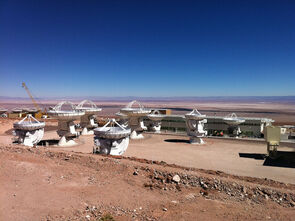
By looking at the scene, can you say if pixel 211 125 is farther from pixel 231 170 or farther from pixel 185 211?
pixel 185 211

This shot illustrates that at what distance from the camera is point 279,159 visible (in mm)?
25219

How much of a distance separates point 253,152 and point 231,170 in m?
9.29

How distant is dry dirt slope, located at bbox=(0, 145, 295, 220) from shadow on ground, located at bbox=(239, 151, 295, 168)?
10910mm

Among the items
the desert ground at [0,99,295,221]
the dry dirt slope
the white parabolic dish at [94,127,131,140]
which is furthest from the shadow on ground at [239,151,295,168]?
the white parabolic dish at [94,127,131,140]

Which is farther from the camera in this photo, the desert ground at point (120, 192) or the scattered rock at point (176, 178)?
the scattered rock at point (176, 178)

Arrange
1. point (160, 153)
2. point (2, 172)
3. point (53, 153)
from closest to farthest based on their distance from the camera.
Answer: point (2, 172)
point (53, 153)
point (160, 153)

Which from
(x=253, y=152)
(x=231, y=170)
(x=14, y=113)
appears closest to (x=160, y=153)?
(x=231, y=170)

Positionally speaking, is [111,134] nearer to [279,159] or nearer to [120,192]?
[120,192]

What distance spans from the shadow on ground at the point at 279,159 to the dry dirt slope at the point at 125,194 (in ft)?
35.8

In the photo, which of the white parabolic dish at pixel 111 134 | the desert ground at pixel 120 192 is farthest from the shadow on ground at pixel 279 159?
the white parabolic dish at pixel 111 134

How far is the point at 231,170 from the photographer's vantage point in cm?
2158

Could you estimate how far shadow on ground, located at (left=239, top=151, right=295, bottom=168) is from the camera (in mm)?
23211

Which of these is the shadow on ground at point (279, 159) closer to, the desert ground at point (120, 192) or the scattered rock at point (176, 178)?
the desert ground at point (120, 192)

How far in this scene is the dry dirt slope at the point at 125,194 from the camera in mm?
10102
